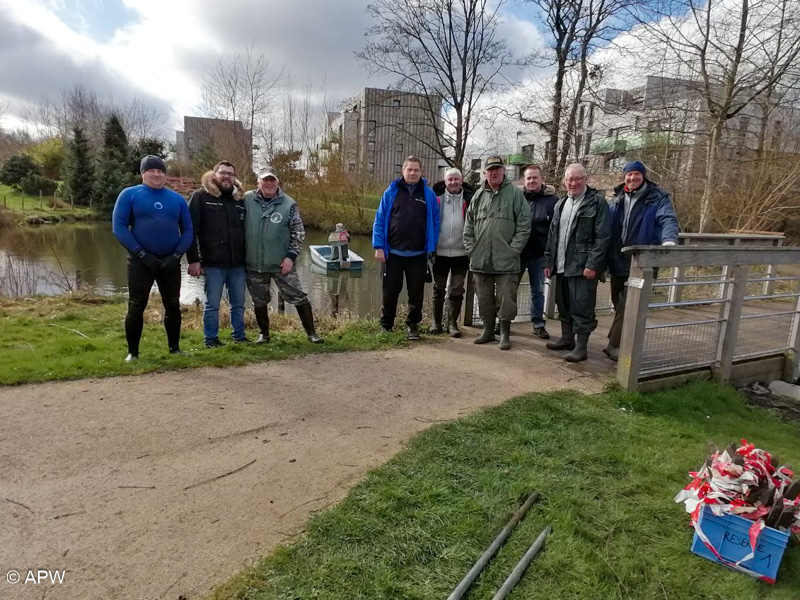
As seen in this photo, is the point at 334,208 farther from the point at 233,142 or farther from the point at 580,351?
the point at 580,351

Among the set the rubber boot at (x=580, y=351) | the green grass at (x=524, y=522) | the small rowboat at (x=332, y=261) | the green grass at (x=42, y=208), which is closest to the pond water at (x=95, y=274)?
the small rowboat at (x=332, y=261)

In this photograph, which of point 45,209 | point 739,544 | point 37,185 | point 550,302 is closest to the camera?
point 739,544

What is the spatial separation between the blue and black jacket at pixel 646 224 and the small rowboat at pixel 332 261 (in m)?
13.8

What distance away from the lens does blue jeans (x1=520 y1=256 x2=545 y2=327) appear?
6059 mm

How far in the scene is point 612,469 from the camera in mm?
3109

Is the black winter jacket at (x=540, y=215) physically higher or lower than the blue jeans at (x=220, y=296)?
higher

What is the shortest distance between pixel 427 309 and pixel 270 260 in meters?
4.68

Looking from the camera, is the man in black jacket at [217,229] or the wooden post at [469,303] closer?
the man in black jacket at [217,229]

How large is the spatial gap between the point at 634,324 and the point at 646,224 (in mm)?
1242

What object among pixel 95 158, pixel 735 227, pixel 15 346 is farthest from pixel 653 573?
pixel 95 158

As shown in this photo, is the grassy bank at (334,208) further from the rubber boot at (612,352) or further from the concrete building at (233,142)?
the rubber boot at (612,352)

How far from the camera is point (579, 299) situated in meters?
5.08

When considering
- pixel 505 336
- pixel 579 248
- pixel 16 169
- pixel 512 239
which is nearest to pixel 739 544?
pixel 579 248

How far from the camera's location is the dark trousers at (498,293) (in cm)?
538
